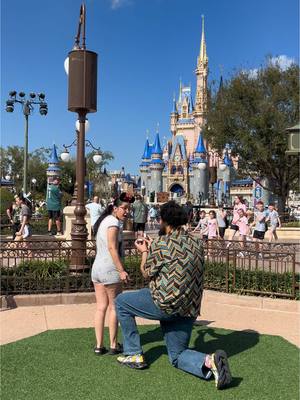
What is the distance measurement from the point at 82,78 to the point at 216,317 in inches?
184

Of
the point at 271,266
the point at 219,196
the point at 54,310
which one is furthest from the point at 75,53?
the point at 219,196

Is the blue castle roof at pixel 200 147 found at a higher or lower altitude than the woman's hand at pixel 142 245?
higher

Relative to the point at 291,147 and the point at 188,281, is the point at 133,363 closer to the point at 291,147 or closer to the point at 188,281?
the point at 188,281

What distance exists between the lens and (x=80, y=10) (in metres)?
9.28

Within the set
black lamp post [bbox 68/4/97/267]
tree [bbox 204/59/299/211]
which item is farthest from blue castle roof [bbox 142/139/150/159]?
black lamp post [bbox 68/4/97/267]

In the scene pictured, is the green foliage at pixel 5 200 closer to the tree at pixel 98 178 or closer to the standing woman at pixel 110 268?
the standing woman at pixel 110 268

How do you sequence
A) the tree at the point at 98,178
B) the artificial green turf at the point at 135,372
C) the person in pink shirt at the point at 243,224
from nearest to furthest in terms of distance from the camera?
1. the artificial green turf at the point at 135,372
2. the person in pink shirt at the point at 243,224
3. the tree at the point at 98,178

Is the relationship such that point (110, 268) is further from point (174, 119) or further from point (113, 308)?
point (174, 119)

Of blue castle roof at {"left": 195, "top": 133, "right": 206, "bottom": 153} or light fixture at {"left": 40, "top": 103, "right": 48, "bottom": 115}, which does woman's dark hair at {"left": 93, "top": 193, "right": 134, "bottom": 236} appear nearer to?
light fixture at {"left": 40, "top": 103, "right": 48, "bottom": 115}

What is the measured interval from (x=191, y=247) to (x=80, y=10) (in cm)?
665

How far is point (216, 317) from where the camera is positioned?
22.4ft

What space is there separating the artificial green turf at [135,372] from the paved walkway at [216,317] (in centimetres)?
44

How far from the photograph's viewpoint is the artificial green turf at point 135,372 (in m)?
3.98

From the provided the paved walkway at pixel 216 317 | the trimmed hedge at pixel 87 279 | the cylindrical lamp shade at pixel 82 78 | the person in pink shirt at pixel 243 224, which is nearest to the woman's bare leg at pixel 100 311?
the paved walkway at pixel 216 317
